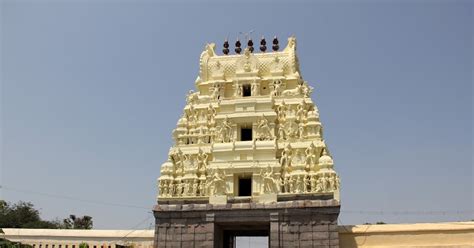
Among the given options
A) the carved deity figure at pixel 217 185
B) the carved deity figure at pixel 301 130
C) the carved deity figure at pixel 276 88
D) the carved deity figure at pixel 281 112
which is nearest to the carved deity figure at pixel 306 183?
the carved deity figure at pixel 301 130

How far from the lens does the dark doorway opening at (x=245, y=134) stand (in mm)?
24839

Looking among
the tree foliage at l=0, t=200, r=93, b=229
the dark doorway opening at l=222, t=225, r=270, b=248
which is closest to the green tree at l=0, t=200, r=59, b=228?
the tree foliage at l=0, t=200, r=93, b=229

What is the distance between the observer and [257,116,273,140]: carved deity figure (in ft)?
77.5

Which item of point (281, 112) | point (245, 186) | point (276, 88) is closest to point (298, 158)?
point (281, 112)

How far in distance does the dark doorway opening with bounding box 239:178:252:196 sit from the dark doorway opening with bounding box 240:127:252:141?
2.25 metres

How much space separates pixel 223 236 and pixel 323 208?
6.26 meters

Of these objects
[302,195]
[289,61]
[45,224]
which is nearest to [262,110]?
[289,61]

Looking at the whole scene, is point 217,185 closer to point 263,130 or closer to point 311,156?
point 263,130

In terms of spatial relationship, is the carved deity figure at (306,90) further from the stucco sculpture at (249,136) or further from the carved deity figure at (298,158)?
the carved deity figure at (298,158)

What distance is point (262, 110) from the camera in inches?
954

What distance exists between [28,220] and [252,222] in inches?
1313

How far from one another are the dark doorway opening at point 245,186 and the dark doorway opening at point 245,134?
225 centimetres

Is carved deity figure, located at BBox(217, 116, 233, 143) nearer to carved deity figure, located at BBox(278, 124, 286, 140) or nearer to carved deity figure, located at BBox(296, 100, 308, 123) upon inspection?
carved deity figure, located at BBox(278, 124, 286, 140)

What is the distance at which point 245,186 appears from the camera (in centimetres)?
2391
